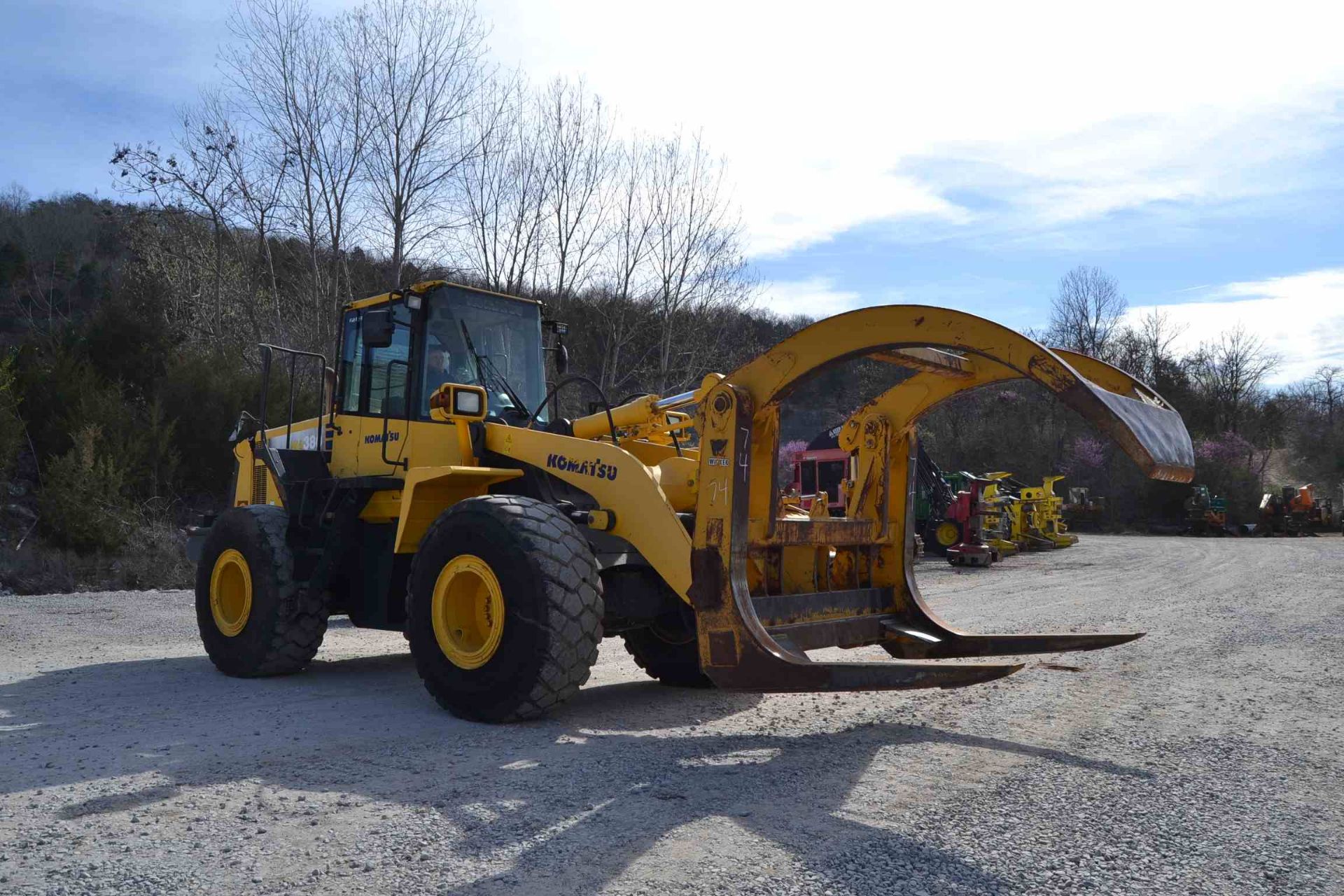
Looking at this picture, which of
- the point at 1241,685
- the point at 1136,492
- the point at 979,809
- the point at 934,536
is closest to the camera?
the point at 979,809

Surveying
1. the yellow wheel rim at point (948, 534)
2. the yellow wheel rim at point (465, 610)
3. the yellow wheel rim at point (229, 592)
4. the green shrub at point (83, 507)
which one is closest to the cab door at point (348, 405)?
the yellow wheel rim at point (229, 592)

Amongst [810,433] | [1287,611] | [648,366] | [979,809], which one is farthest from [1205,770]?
Answer: [810,433]

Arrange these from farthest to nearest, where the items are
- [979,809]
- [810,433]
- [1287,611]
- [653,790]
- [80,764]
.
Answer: [810,433], [1287,611], [80,764], [653,790], [979,809]

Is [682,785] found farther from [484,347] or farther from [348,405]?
[348,405]

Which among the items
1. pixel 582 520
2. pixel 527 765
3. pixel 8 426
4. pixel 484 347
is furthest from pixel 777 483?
pixel 8 426

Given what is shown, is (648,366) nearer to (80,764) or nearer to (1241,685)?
(1241,685)

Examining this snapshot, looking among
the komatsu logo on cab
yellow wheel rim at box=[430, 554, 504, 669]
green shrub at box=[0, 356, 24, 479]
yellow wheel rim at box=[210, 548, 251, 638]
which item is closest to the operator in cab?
the komatsu logo on cab

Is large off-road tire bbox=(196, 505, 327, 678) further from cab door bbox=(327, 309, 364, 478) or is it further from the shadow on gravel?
cab door bbox=(327, 309, 364, 478)

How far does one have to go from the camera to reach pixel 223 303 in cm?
2603

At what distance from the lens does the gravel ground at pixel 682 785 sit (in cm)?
341

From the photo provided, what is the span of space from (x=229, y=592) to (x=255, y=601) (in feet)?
2.19

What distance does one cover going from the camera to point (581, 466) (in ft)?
20.1

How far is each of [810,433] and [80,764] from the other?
178ft

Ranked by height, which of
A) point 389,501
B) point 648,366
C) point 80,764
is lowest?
point 80,764
